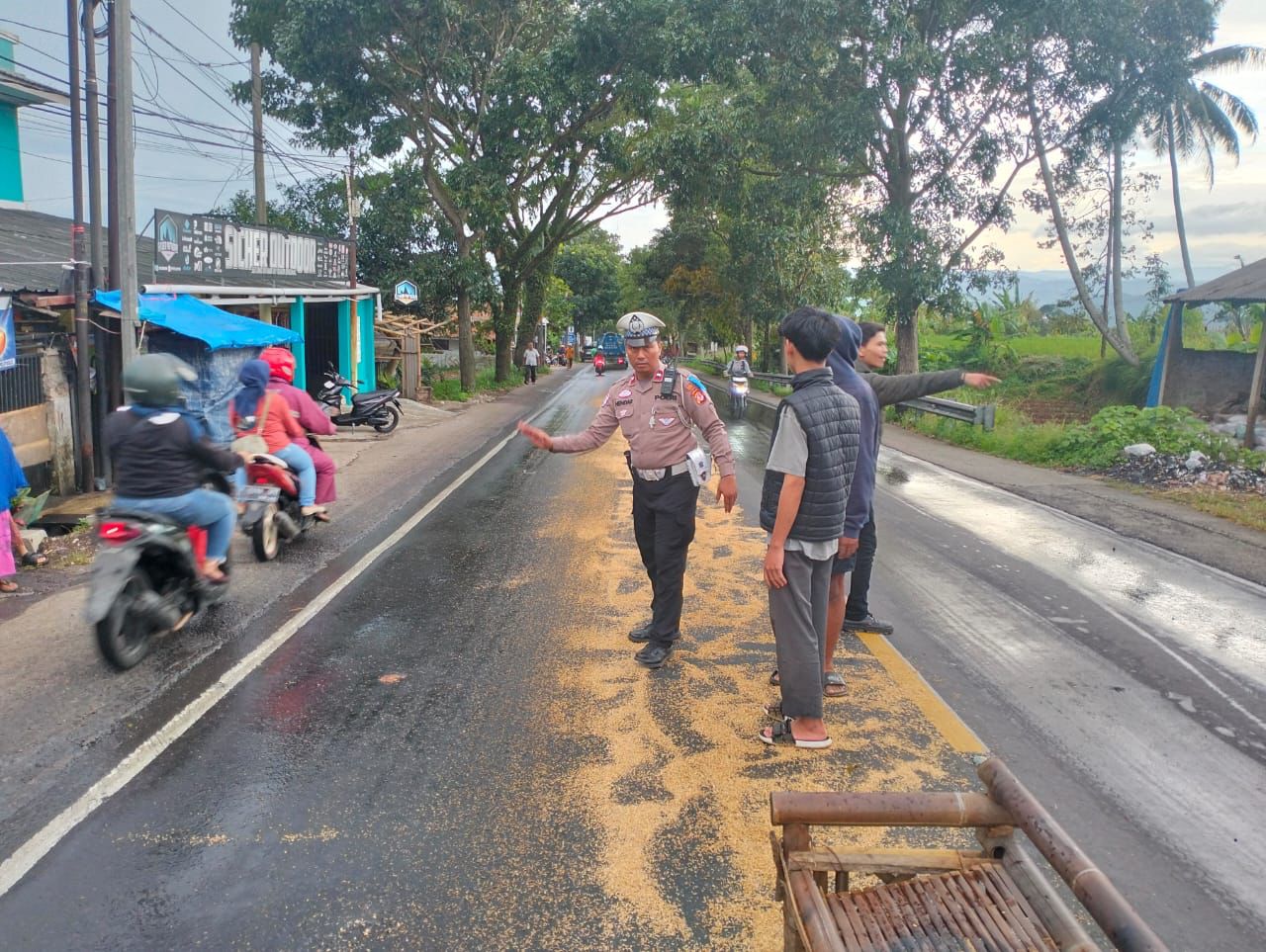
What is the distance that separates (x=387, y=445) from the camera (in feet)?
55.4

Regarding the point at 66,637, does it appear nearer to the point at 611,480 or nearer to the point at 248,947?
→ the point at 248,947

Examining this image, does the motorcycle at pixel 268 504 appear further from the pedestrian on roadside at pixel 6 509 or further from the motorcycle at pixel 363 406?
the motorcycle at pixel 363 406

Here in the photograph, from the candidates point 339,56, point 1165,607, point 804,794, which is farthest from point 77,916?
point 339,56

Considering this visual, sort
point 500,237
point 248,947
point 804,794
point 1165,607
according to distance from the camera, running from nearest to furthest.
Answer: point 804,794
point 248,947
point 1165,607
point 500,237

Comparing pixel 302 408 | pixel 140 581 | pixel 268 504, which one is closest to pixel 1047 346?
pixel 302 408

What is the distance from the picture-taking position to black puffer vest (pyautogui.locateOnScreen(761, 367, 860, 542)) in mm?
4277

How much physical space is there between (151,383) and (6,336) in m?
4.91

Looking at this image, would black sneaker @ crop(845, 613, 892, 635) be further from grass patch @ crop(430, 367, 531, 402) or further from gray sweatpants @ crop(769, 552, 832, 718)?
grass patch @ crop(430, 367, 531, 402)

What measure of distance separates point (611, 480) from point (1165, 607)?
6.69 m

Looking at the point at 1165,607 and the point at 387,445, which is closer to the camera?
the point at 1165,607

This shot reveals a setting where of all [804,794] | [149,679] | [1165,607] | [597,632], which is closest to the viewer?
[804,794]

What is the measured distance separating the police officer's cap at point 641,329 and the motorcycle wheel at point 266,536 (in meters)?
3.97

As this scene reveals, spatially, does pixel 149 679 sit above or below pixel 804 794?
below

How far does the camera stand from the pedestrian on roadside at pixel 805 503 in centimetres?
426
